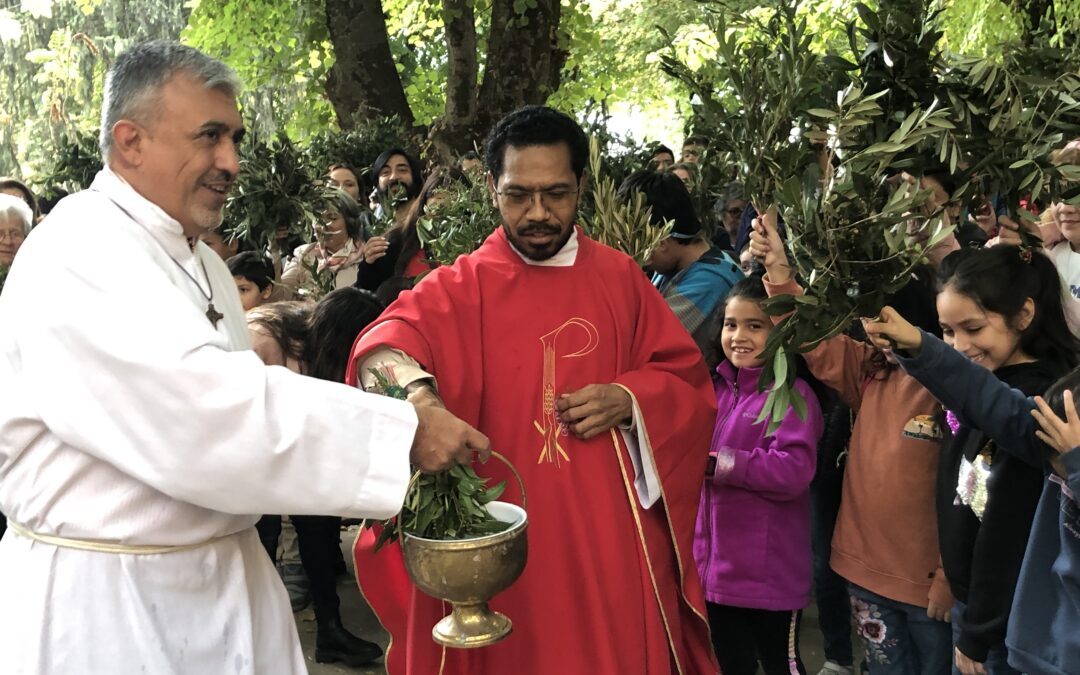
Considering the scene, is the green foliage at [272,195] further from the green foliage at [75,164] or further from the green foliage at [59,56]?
the green foliage at [59,56]

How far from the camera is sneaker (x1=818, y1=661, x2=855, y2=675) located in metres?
4.67

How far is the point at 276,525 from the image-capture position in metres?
5.39

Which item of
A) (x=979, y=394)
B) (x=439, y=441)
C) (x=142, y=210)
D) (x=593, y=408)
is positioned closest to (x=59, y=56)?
(x=593, y=408)

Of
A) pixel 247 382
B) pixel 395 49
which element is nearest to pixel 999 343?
pixel 247 382

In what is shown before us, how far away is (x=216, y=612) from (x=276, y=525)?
9.89 feet

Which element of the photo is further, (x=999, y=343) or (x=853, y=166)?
(x=999, y=343)

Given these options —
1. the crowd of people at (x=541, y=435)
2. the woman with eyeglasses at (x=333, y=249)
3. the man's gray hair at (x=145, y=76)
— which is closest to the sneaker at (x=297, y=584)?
the crowd of people at (x=541, y=435)

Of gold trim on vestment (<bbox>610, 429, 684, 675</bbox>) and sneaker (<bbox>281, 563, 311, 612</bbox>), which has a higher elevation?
gold trim on vestment (<bbox>610, 429, 684, 675</bbox>)

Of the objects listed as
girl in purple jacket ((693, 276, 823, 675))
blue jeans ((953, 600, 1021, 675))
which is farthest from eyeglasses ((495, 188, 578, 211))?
blue jeans ((953, 600, 1021, 675))

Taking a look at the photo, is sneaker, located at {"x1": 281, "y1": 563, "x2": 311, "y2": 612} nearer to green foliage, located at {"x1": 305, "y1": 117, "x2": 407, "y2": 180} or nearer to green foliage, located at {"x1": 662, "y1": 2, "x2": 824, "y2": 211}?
green foliage, located at {"x1": 662, "y1": 2, "x2": 824, "y2": 211}

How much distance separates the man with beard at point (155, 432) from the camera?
7.13ft

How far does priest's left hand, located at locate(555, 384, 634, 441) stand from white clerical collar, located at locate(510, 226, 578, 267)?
1.49ft

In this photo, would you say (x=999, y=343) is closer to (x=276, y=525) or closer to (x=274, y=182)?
(x=276, y=525)

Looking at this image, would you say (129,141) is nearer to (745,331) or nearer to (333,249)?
(745,331)
